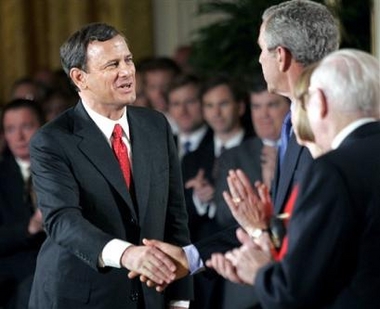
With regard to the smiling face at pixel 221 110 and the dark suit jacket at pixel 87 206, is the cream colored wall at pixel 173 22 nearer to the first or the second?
the smiling face at pixel 221 110

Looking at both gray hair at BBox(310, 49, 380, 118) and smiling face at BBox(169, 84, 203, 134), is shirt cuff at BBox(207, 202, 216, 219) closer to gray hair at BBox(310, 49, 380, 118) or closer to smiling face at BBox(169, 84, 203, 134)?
smiling face at BBox(169, 84, 203, 134)

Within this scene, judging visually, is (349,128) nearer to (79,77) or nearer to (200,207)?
(79,77)

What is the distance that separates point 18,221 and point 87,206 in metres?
2.37

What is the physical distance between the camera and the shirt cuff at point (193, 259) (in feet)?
15.4

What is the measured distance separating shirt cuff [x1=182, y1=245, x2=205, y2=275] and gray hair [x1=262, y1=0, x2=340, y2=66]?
732 millimetres

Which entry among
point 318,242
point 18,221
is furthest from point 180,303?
point 18,221

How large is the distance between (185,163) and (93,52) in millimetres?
2691

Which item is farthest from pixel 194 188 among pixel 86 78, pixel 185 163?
pixel 86 78

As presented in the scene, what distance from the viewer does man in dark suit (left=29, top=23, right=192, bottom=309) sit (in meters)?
4.69

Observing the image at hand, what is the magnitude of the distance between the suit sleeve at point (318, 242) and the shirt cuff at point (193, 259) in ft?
3.85

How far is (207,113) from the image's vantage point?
7891 mm

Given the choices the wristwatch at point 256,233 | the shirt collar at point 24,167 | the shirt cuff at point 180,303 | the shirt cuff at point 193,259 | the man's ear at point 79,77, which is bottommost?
the shirt collar at point 24,167

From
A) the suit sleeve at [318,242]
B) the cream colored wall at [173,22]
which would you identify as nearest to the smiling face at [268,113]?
the cream colored wall at [173,22]

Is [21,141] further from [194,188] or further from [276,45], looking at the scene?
[276,45]
